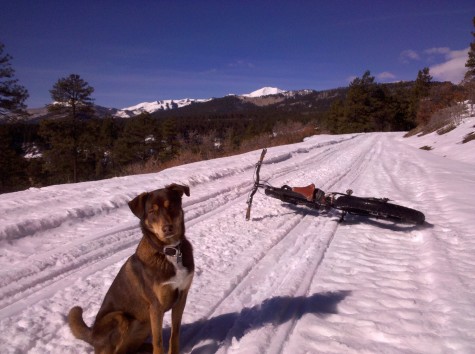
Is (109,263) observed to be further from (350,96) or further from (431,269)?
(350,96)

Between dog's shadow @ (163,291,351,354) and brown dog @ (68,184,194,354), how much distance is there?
344 millimetres

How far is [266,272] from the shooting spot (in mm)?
4191

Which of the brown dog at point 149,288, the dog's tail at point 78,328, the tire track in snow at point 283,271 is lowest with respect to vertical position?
the tire track in snow at point 283,271

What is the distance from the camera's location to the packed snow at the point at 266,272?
2947 mm

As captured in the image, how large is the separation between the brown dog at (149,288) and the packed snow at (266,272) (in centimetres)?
49

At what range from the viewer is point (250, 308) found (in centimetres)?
342

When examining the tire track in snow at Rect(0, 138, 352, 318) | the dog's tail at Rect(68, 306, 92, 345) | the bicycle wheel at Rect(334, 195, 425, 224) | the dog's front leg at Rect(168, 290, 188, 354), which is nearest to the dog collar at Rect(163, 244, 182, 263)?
the dog's front leg at Rect(168, 290, 188, 354)

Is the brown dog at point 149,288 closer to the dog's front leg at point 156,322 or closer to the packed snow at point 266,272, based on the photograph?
the dog's front leg at point 156,322

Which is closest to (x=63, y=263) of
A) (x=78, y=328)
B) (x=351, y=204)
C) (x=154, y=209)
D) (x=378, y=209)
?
(x=78, y=328)

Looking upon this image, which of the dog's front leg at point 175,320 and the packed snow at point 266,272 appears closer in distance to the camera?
the dog's front leg at point 175,320

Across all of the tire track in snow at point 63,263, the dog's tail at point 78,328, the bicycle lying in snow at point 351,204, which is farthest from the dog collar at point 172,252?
the bicycle lying in snow at point 351,204

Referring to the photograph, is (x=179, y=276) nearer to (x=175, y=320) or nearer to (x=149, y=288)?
(x=149, y=288)

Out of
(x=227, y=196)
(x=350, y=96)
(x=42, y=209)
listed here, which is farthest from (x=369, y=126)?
(x=42, y=209)

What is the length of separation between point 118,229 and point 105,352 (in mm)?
3413
